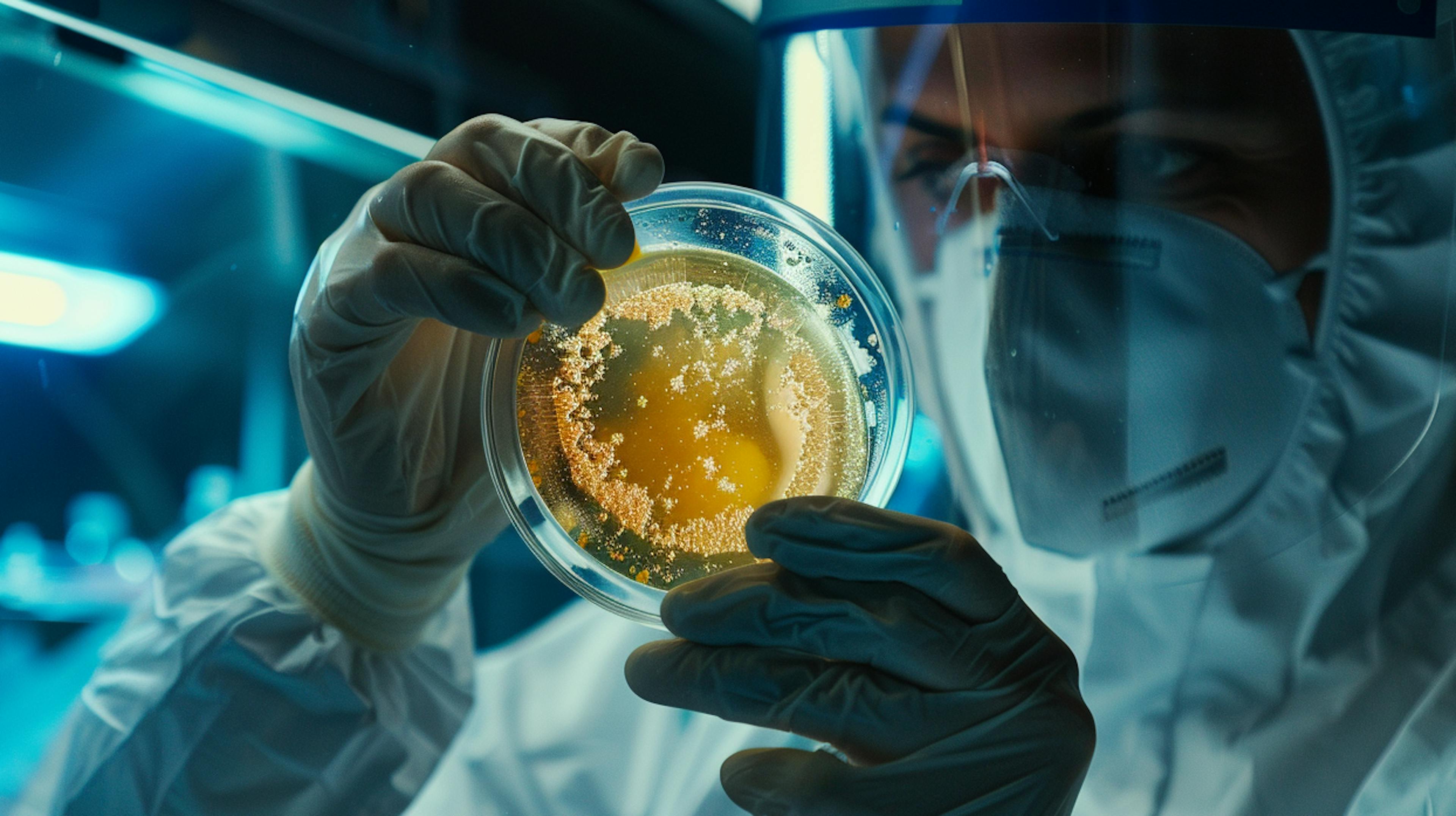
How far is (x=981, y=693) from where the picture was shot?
84 centimetres

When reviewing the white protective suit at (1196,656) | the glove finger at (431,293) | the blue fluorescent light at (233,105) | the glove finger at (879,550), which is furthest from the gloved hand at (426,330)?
the blue fluorescent light at (233,105)

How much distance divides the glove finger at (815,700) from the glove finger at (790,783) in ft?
0.10

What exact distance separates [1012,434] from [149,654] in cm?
126

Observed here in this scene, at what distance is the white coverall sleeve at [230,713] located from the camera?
3.57 feet

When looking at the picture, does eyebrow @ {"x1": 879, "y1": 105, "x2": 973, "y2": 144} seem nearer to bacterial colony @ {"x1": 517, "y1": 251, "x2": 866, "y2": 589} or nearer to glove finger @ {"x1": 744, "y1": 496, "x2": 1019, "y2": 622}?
bacterial colony @ {"x1": 517, "y1": 251, "x2": 866, "y2": 589}

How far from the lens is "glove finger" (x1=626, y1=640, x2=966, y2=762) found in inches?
33.0

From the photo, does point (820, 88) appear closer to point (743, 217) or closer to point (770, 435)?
point (743, 217)

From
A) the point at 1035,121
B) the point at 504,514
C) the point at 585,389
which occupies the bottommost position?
the point at 504,514

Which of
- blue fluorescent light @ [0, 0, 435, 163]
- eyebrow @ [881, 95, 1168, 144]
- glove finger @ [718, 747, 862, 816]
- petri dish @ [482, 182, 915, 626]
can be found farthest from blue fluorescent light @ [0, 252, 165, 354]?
eyebrow @ [881, 95, 1168, 144]

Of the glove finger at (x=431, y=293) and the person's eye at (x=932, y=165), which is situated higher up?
the person's eye at (x=932, y=165)

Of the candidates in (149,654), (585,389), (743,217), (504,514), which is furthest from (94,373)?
(743,217)

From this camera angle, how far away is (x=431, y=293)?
815 millimetres

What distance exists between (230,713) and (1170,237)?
1.38 metres

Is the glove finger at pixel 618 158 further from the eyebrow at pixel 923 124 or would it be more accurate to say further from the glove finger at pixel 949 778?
the glove finger at pixel 949 778
